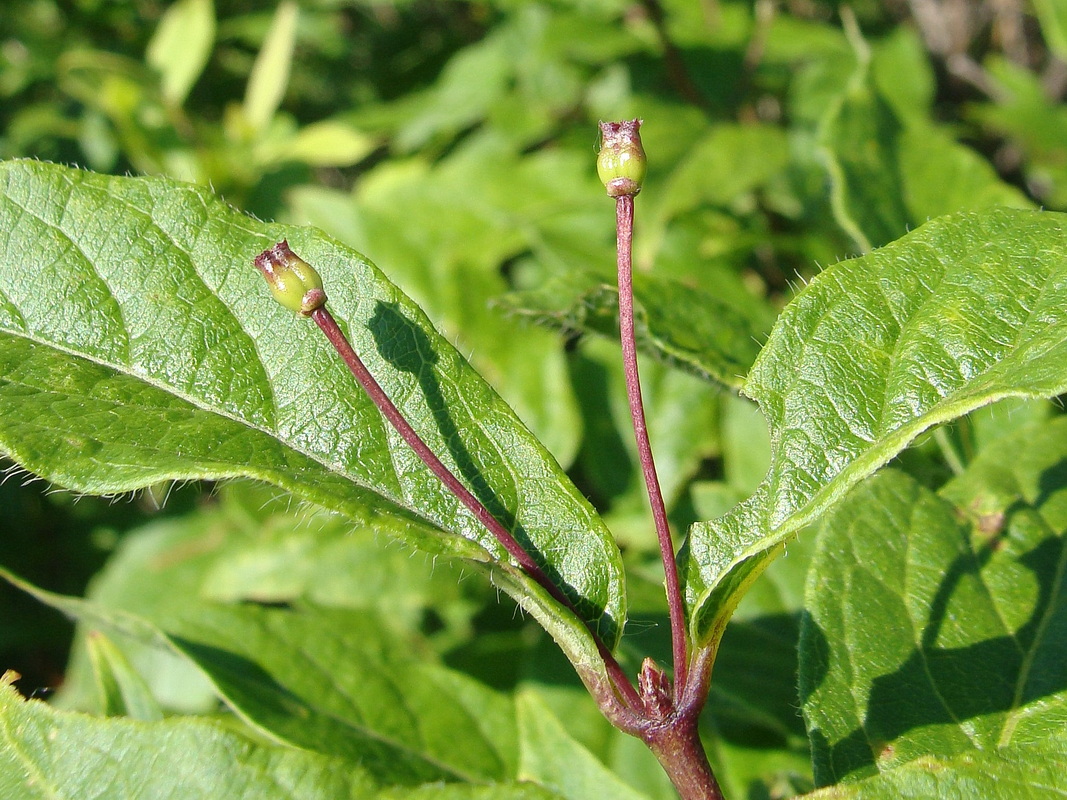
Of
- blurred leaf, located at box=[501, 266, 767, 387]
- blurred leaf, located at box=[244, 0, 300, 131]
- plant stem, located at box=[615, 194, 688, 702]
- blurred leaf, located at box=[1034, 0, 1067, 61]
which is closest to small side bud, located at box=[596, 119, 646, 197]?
plant stem, located at box=[615, 194, 688, 702]

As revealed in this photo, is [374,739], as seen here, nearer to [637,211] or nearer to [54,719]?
[54,719]

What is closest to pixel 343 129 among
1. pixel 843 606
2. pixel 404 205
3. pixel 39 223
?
pixel 404 205

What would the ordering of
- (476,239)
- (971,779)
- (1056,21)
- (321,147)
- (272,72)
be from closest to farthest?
(971,779) → (1056,21) → (476,239) → (321,147) → (272,72)

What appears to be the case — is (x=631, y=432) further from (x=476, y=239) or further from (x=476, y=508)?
(x=476, y=508)

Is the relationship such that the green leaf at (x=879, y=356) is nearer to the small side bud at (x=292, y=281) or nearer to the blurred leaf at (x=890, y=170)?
the small side bud at (x=292, y=281)

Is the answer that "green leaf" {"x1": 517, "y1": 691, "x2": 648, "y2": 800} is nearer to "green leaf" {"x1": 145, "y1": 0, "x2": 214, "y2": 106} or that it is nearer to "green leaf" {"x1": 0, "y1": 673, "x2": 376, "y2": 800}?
"green leaf" {"x1": 0, "y1": 673, "x2": 376, "y2": 800}

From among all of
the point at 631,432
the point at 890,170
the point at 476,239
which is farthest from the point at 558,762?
the point at 476,239

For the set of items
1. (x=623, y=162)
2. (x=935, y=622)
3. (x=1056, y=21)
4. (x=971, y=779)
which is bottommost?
(x=935, y=622)
